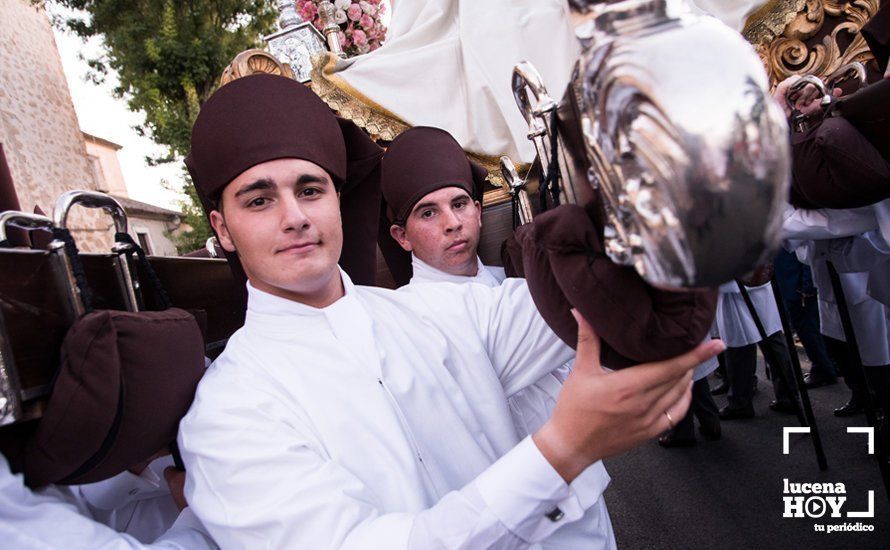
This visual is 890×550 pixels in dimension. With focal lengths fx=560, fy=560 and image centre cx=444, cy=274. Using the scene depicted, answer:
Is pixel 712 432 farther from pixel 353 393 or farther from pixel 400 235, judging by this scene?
pixel 353 393

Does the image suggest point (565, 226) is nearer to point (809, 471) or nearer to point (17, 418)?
point (17, 418)

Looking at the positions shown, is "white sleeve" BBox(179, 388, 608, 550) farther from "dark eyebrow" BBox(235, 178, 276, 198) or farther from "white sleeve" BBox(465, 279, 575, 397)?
"dark eyebrow" BBox(235, 178, 276, 198)

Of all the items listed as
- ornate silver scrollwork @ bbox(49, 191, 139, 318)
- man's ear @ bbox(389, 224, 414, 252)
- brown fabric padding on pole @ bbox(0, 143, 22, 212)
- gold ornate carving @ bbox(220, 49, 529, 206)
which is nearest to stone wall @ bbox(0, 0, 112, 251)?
gold ornate carving @ bbox(220, 49, 529, 206)

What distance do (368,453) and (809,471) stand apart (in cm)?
335

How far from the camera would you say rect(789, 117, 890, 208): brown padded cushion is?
69.4 inches

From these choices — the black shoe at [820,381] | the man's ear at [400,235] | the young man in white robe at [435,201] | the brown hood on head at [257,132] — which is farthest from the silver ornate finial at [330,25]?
the black shoe at [820,381]

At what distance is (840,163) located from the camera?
5.86ft

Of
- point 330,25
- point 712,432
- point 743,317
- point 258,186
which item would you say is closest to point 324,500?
point 258,186

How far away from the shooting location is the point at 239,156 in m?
1.33

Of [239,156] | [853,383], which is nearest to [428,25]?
[239,156]

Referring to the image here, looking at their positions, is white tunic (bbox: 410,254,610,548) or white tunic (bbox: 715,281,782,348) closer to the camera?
white tunic (bbox: 410,254,610,548)

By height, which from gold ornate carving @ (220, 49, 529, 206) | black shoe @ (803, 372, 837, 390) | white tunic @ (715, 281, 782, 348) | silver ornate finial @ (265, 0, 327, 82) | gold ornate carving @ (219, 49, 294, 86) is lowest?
black shoe @ (803, 372, 837, 390)

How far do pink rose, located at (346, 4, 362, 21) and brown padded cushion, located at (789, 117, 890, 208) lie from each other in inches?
103

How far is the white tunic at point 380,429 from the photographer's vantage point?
947mm
